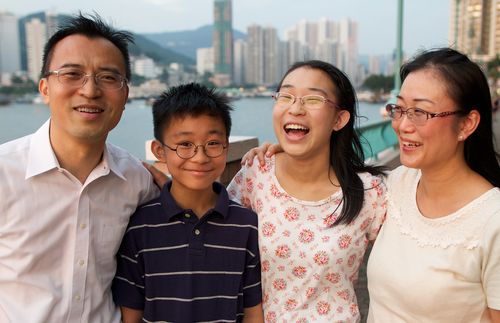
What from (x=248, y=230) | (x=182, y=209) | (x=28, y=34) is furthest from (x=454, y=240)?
(x=28, y=34)

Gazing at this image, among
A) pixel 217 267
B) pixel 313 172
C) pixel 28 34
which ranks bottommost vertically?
pixel 217 267

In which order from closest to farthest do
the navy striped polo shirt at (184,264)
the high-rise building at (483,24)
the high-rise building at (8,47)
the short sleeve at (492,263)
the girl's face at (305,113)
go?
the short sleeve at (492,263) < the navy striped polo shirt at (184,264) < the girl's face at (305,113) < the high-rise building at (8,47) < the high-rise building at (483,24)

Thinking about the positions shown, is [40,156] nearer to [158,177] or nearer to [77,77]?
[77,77]

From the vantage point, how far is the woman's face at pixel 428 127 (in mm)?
1828

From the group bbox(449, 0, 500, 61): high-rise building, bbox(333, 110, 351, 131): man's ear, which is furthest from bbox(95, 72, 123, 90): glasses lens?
bbox(449, 0, 500, 61): high-rise building

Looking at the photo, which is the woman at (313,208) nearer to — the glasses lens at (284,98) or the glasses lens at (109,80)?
the glasses lens at (284,98)

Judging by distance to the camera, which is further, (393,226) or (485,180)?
(393,226)

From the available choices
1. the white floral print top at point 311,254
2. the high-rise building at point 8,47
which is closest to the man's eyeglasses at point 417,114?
the white floral print top at point 311,254

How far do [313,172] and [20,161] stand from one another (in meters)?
1.29

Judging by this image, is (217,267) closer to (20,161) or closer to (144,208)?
(144,208)

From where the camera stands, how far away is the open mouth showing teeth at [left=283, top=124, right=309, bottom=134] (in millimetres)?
2191

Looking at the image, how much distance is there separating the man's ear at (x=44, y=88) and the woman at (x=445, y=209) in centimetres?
144

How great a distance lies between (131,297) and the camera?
2.08 metres

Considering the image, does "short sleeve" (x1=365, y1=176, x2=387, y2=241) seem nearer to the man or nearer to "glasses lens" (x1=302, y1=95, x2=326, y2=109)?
"glasses lens" (x1=302, y1=95, x2=326, y2=109)
